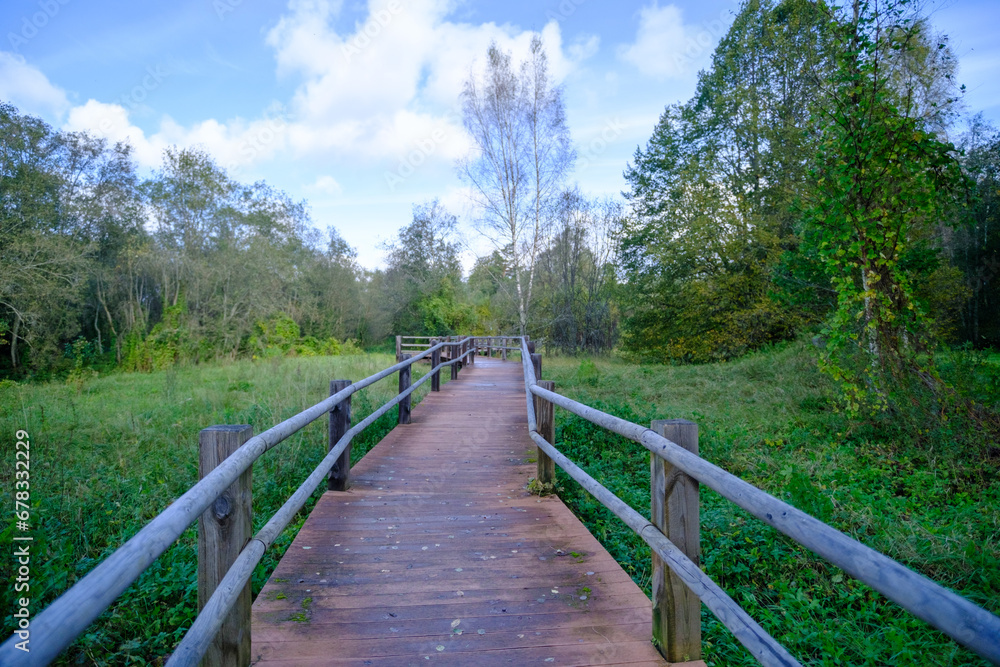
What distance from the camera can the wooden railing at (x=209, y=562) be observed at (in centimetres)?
91

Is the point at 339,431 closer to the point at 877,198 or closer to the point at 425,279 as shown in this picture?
the point at 877,198

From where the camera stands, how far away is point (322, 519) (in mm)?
3600

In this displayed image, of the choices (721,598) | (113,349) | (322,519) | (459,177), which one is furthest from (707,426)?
(113,349)

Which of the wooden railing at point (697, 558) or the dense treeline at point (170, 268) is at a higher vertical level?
the dense treeline at point (170, 268)

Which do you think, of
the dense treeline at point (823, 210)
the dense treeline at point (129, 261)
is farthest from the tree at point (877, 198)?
the dense treeline at point (129, 261)

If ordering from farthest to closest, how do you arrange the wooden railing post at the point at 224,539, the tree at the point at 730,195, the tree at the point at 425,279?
the tree at the point at 425,279, the tree at the point at 730,195, the wooden railing post at the point at 224,539

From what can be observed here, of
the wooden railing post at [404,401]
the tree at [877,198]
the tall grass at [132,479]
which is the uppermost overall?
the tree at [877,198]

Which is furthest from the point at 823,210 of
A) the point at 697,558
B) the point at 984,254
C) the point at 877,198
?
the point at 984,254

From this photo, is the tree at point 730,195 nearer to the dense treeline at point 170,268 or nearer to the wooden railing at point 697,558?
the dense treeline at point 170,268

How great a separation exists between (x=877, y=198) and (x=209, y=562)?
6.89 m

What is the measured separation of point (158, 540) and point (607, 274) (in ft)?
84.0

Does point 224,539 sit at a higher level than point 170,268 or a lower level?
lower

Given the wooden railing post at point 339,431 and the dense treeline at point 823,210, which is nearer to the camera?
the wooden railing post at point 339,431

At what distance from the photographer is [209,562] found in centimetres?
181
